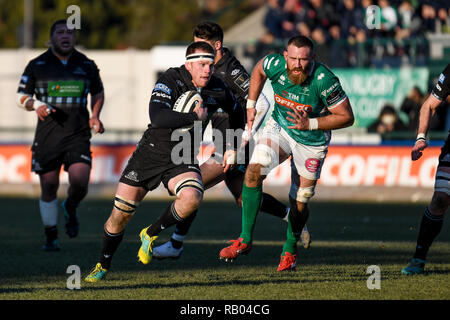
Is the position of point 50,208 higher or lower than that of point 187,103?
lower

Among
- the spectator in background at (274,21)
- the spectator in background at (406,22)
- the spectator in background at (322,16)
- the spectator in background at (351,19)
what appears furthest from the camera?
the spectator in background at (274,21)

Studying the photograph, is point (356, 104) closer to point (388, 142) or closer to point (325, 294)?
point (388, 142)

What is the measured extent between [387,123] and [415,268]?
1232cm

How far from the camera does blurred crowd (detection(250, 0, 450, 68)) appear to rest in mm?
21500

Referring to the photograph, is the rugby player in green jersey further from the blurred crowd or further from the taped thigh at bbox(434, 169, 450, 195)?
the blurred crowd

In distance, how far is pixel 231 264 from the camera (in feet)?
31.9

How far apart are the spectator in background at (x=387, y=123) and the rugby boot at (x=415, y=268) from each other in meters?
11.9

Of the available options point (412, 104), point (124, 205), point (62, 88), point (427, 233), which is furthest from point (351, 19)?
point (124, 205)

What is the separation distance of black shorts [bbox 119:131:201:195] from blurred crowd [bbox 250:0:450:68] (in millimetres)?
13073

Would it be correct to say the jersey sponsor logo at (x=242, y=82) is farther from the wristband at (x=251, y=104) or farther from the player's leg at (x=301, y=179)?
the player's leg at (x=301, y=179)

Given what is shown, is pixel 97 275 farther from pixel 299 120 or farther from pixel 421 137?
pixel 421 137

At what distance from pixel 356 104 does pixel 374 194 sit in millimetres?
2804

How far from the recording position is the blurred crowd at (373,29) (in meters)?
21.5

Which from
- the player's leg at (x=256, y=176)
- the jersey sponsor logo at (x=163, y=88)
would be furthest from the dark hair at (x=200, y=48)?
the player's leg at (x=256, y=176)
